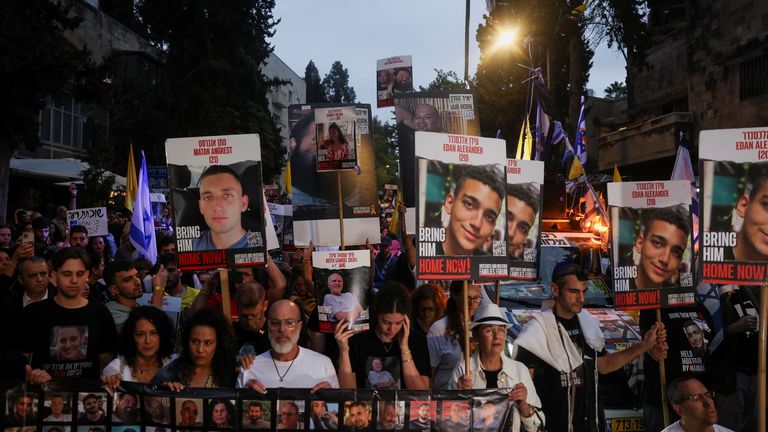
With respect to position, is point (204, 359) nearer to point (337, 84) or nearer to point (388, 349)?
point (388, 349)

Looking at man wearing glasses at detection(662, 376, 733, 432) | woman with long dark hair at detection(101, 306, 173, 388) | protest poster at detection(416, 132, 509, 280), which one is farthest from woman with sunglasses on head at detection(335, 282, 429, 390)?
man wearing glasses at detection(662, 376, 733, 432)

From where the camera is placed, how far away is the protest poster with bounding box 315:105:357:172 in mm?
8219

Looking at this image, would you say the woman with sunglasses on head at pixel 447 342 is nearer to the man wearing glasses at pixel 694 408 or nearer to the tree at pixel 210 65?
the man wearing glasses at pixel 694 408

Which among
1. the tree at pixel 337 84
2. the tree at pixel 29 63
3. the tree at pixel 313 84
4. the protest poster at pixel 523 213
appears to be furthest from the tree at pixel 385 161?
the protest poster at pixel 523 213

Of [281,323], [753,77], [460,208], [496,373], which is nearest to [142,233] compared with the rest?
[281,323]

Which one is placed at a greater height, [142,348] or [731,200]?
[731,200]

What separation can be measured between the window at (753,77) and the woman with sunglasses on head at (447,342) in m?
17.0

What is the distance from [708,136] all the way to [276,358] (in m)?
3.42

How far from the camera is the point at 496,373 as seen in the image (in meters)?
5.09

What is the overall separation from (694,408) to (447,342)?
1812mm

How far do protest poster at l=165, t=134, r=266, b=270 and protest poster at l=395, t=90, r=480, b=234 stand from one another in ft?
9.58

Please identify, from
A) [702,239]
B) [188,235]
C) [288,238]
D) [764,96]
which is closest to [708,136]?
[702,239]

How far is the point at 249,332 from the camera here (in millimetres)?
5723

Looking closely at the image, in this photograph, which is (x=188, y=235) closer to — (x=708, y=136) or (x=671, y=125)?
(x=708, y=136)
